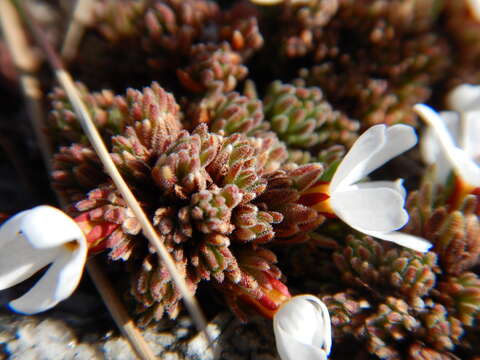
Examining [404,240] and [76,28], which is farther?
[76,28]

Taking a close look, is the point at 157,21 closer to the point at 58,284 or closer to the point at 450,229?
the point at 58,284

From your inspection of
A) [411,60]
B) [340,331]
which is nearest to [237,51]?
[411,60]

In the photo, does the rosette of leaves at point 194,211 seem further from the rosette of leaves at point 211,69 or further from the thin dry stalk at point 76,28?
the thin dry stalk at point 76,28

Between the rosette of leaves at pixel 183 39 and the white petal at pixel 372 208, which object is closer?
the white petal at pixel 372 208

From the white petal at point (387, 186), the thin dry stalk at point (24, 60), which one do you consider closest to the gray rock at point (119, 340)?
the white petal at point (387, 186)

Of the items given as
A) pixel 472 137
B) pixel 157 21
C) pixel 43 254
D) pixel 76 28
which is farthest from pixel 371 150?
pixel 76 28
